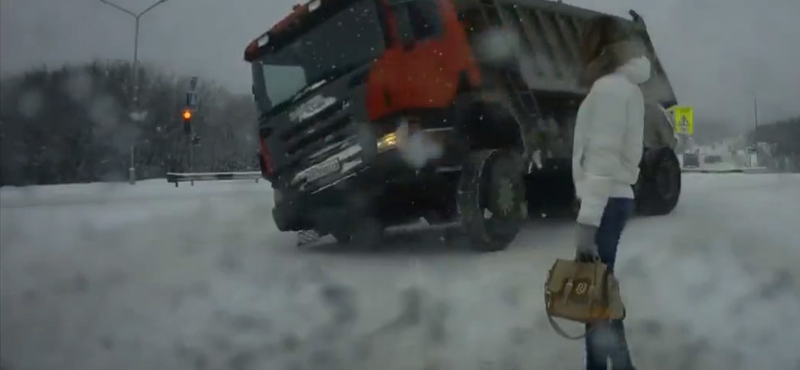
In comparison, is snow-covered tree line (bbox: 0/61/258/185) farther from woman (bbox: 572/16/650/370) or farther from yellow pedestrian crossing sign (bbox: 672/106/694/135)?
yellow pedestrian crossing sign (bbox: 672/106/694/135)

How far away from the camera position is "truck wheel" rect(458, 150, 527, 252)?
7.49ft

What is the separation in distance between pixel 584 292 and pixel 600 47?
27.8 inches

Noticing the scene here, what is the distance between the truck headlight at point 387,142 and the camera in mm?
2273

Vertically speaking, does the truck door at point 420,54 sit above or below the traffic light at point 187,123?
above

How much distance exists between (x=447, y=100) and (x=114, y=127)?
1038mm

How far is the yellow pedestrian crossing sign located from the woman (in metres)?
0.27

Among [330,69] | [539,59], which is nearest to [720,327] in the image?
[539,59]

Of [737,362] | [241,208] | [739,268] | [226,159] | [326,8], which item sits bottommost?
[737,362]

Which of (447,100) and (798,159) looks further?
(798,159)

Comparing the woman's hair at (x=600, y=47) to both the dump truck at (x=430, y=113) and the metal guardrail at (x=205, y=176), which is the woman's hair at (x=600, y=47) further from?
the metal guardrail at (x=205, y=176)

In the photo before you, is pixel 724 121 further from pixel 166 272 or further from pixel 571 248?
pixel 166 272

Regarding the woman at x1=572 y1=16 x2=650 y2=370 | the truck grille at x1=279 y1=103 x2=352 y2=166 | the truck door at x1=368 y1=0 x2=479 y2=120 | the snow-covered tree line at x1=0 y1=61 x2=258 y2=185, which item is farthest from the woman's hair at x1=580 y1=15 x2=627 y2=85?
the snow-covered tree line at x1=0 y1=61 x2=258 y2=185

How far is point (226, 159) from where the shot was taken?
2.23 meters

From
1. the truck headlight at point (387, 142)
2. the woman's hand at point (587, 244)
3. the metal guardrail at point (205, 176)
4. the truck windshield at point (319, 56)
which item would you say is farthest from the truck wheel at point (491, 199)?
the metal guardrail at point (205, 176)
